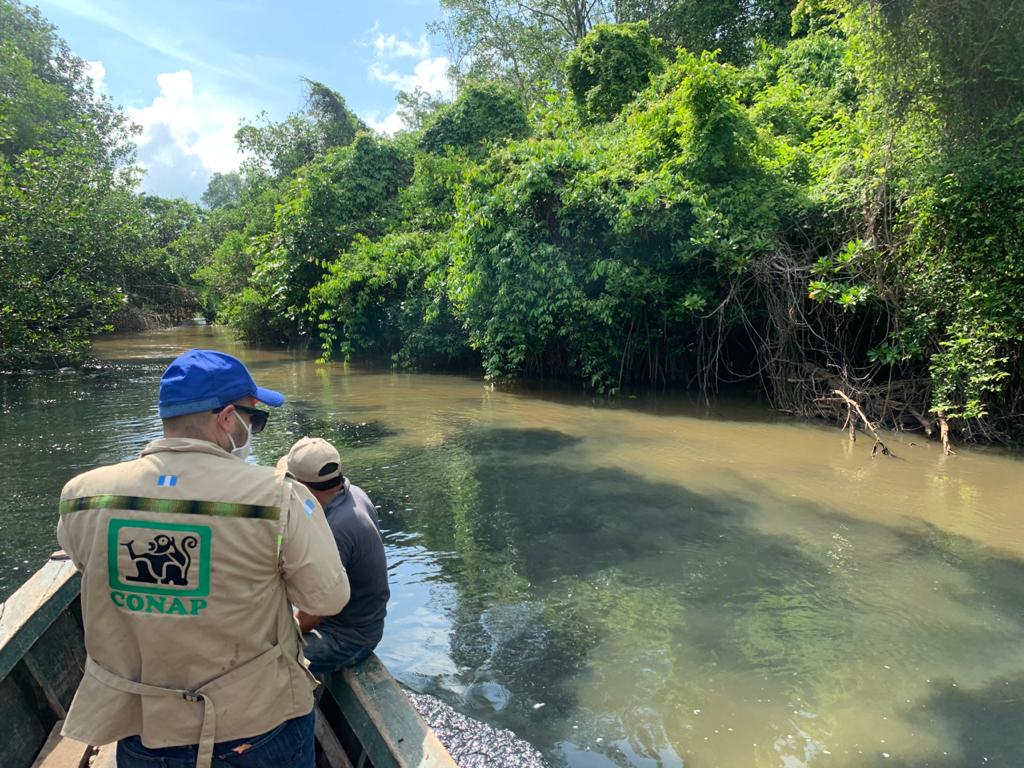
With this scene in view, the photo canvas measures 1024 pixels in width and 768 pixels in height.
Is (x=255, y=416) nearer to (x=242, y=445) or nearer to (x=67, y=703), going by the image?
(x=242, y=445)

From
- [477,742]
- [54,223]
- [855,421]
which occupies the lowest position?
[477,742]

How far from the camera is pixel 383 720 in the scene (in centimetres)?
275

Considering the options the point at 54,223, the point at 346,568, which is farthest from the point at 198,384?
the point at 54,223

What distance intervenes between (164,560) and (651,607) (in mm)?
4248

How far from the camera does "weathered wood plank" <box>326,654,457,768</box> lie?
8.30ft

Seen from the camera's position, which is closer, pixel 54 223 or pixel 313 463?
pixel 313 463

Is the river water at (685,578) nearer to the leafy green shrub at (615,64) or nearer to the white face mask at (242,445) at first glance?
the white face mask at (242,445)

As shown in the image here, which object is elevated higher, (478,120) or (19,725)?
(478,120)

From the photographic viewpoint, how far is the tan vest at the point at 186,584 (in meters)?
1.79

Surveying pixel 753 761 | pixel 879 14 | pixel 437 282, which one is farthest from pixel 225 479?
pixel 437 282

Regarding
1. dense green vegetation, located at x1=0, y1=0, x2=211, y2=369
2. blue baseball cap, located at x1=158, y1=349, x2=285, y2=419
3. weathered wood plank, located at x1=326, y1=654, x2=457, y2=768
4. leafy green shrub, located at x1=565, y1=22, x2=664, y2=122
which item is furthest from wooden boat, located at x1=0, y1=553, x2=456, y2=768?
leafy green shrub, located at x1=565, y1=22, x2=664, y2=122

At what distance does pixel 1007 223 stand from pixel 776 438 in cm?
407

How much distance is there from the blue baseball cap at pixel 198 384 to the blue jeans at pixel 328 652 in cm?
158

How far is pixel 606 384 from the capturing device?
46.0 feet
